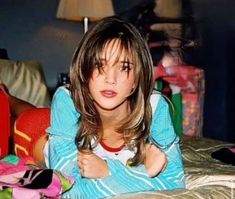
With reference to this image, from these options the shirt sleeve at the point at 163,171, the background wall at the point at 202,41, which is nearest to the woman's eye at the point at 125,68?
the shirt sleeve at the point at 163,171

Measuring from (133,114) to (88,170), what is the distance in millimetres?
184

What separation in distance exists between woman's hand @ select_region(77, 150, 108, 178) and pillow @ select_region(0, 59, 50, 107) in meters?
1.17

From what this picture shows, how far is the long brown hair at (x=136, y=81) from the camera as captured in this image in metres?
0.94

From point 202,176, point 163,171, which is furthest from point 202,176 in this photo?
point 163,171

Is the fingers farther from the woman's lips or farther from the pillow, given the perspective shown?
the pillow

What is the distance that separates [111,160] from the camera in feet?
3.14

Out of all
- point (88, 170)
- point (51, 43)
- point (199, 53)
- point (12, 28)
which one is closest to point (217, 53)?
point (199, 53)

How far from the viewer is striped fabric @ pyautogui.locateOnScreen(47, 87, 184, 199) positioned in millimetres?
912

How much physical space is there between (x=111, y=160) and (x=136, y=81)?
178mm

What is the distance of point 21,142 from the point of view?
123 cm

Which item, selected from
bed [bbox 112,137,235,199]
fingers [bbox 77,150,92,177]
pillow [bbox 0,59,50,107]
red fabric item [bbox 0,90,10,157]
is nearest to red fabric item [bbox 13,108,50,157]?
red fabric item [bbox 0,90,10,157]

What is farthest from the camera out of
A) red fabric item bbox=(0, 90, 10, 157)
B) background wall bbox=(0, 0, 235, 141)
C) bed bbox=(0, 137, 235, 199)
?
background wall bbox=(0, 0, 235, 141)

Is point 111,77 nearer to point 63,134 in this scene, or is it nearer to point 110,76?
point 110,76

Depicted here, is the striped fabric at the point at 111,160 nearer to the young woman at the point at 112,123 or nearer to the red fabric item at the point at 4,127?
the young woman at the point at 112,123
